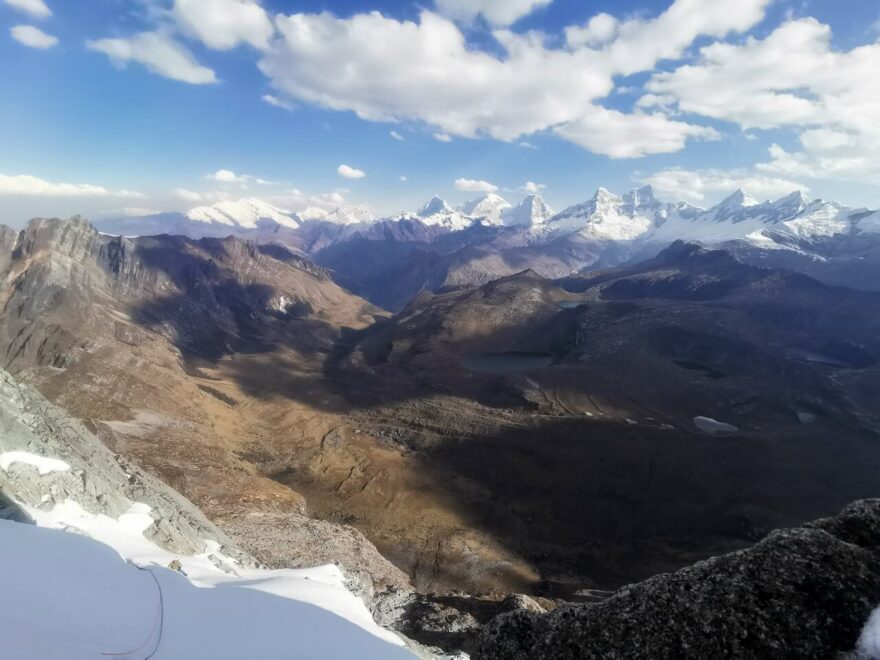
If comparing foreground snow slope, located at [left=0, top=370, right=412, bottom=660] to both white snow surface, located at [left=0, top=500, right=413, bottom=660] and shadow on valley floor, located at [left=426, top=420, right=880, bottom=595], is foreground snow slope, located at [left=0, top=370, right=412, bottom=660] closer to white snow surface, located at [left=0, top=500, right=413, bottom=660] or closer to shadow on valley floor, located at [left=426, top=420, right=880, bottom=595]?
white snow surface, located at [left=0, top=500, right=413, bottom=660]

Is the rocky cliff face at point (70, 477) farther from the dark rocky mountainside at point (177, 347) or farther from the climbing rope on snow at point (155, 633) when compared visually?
the climbing rope on snow at point (155, 633)

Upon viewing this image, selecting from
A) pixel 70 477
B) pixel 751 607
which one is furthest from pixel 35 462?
pixel 751 607

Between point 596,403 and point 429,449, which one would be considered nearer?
point 429,449

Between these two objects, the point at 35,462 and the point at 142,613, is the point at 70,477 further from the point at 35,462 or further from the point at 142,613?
the point at 142,613

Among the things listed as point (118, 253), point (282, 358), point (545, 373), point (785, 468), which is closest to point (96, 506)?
point (785, 468)

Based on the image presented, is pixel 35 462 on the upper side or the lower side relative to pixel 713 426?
lower

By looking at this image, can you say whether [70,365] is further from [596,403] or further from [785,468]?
[785,468]
